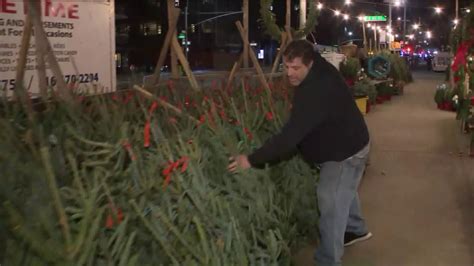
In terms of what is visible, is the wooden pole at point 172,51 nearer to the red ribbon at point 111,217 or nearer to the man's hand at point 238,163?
the man's hand at point 238,163

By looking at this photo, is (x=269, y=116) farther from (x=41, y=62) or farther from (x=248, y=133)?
(x=41, y=62)

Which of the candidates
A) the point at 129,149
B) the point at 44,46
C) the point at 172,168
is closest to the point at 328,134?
the point at 172,168

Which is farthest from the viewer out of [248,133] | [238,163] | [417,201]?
[417,201]

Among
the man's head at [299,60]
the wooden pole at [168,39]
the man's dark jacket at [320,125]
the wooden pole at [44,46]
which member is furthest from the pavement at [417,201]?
the wooden pole at [168,39]

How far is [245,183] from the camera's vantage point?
3900 mm

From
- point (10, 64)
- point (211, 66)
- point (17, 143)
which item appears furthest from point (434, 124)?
point (211, 66)

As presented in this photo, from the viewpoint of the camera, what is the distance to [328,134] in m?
4.34

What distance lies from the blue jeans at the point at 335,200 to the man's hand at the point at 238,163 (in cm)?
76

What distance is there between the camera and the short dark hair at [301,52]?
4.34 metres

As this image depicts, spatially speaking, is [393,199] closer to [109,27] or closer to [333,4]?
[109,27]

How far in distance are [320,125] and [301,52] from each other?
533 mm

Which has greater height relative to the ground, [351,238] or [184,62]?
[184,62]

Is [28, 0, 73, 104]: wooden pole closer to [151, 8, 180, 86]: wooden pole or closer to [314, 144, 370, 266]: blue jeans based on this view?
[314, 144, 370, 266]: blue jeans

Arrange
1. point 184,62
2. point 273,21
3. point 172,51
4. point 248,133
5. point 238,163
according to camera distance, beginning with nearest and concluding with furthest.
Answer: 1. point 238,163
2. point 248,133
3. point 184,62
4. point 172,51
5. point 273,21
